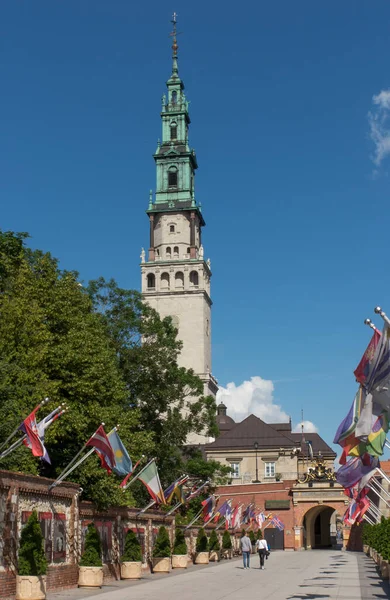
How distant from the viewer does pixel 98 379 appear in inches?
1390

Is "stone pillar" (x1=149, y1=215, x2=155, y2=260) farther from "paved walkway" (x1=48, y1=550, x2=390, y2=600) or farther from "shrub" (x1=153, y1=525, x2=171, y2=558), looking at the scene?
"shrub" (x1=153, y1=525, x2=171, y2=558)

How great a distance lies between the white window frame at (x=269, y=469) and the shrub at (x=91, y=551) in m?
73.2

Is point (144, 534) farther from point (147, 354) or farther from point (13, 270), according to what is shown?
point (147, 354)

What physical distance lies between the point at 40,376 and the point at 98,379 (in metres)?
2.79

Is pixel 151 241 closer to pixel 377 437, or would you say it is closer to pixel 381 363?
pixel 377 437

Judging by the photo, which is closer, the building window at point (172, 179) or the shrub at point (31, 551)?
the shrub at point (31, 551)

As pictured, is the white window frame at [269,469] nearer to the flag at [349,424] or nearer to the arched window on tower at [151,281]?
the arched window on tower at [151,281]

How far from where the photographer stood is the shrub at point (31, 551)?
21.3 metres

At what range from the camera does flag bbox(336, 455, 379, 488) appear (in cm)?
2850

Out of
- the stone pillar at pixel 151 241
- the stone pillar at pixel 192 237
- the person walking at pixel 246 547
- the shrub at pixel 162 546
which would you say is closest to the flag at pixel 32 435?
the shrub at pixel 162 546

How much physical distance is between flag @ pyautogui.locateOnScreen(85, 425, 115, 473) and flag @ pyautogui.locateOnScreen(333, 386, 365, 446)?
7394 mm

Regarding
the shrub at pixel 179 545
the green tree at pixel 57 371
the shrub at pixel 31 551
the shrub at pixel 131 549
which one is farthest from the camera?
the shrub at pixel 179 545

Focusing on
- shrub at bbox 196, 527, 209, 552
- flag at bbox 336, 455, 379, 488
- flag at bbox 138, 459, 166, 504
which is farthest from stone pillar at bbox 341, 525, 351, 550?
flag at bbox 138, 459, 166, 504

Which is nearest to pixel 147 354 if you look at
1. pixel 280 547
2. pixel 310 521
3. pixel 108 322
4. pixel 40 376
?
pixel 108 322
